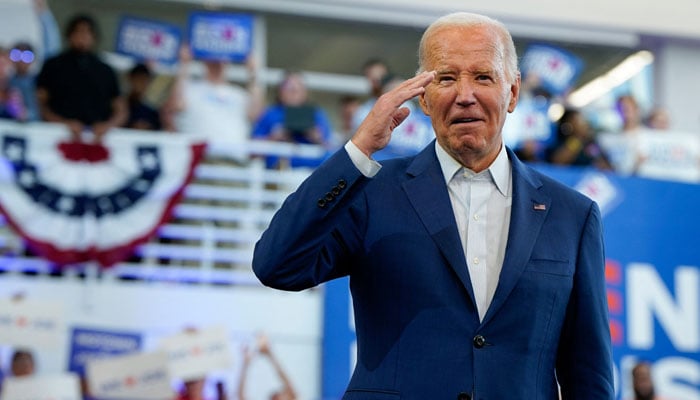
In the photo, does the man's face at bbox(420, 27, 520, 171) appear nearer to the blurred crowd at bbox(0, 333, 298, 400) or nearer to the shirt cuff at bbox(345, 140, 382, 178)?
the shirt cuff at bbox(345, 140, 382, 178)

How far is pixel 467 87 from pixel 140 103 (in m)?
6.36

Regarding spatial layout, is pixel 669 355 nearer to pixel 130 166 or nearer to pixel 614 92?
pixel 130 166

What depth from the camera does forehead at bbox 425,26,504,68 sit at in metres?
2.42

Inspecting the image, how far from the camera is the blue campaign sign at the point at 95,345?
26.1ft

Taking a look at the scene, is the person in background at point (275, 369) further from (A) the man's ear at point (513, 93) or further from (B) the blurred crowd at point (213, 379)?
(A) the man's ear at point (513, 93)

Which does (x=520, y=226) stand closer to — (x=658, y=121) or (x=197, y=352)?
(x=197, y=352)

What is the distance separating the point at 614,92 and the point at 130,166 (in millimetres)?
7274

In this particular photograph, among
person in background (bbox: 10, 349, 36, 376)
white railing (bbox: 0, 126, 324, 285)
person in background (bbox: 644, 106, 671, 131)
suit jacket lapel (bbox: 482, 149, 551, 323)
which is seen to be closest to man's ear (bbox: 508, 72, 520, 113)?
suit jacket lapel (bbox: 482, 149, 551, 323)

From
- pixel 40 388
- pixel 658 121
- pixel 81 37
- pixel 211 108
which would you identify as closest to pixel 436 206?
pixel 40 388

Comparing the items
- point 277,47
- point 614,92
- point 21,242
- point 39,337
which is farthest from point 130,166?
point 614,92

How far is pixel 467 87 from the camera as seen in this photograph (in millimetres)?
2395

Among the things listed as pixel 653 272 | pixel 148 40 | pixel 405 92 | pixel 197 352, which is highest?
pixel 148 40

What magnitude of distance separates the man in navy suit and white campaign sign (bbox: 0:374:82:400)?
5235 millimetres

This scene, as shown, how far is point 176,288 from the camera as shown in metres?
8.32
